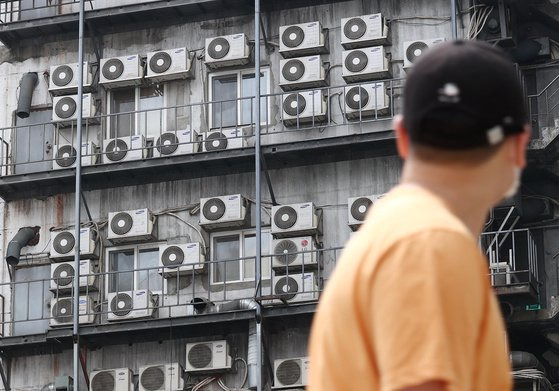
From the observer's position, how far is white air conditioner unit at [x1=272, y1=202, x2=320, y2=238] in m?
26.4

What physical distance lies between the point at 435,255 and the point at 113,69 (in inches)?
1012

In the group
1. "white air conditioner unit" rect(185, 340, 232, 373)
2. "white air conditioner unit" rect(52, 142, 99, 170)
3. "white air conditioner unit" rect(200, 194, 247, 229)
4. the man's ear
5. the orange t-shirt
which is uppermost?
"white air conditioner unit" rect(52, 142, 99, 170)

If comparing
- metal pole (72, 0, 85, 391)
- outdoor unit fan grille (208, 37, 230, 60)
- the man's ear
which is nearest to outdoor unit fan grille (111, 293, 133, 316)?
metal pole (72, 0, 85, 391)

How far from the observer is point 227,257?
2745 centimetres

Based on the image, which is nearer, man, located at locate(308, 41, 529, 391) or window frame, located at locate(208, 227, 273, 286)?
man, located at locate(308, 41, 529, 391)

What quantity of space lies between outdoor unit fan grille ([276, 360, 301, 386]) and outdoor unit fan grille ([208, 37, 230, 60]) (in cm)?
522

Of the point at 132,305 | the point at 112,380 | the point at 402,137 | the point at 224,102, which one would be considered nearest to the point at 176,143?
the point at 224,102

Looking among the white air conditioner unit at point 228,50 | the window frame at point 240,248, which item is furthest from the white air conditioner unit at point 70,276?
the white air conditioner unit at point 228,50

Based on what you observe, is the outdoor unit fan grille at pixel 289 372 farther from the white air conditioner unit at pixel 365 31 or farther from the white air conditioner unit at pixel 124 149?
the white air conditioner unit at pixel 365 31

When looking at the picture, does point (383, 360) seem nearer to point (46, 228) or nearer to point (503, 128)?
point (503, 128)

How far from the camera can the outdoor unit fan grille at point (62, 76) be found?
94.6 feet

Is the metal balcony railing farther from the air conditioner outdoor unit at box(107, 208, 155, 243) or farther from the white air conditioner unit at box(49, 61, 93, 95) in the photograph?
the white air conditioner unit at box(49, 61, 93, 95)

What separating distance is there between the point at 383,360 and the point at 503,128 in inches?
20.3

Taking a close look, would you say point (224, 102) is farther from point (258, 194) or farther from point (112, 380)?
point (112, 380)
